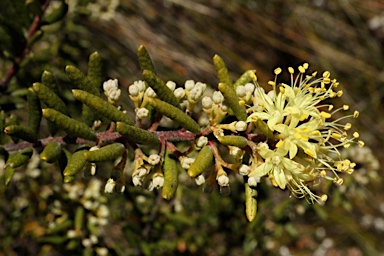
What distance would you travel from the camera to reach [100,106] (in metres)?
1.63

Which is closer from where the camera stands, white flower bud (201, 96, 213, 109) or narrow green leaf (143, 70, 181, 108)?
narrow green leaf (143, 70, 181, 108)

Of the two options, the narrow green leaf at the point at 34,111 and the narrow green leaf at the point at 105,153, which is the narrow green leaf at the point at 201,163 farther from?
the narrow green leaf at the point at 34,111

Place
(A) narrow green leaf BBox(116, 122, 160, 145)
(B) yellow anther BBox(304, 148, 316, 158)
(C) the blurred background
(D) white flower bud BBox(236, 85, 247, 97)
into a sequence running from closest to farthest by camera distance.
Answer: (A) narrow green leaf BBox(116, 122, 160, 145) → (B) yellow anther BBox(304, 148, 316, 158) → (D) white flower bud BBox(236, 85, 247, 97) → (C) the blurred background

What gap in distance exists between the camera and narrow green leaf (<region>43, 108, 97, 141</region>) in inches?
62.9

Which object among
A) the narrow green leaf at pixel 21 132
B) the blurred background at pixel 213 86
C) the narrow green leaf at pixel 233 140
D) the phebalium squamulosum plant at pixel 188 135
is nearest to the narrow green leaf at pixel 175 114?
the phebalium squamulosum plant at pixel 188 135

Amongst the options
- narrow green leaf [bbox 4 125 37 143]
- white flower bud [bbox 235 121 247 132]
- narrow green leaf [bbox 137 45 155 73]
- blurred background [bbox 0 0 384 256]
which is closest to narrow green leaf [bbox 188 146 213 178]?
white flower bud [bbox 235 121 247 132]

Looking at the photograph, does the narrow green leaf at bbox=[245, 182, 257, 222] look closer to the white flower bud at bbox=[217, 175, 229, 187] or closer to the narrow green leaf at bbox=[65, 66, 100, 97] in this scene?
the white flower bud at bbox=[217, 175, 229, 187]

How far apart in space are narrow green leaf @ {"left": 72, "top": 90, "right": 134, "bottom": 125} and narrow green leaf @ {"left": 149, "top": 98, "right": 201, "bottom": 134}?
0.15 metres

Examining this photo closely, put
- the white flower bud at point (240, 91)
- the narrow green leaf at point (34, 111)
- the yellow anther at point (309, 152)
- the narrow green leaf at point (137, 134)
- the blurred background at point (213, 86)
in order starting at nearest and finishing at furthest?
the narrow green leaf at point (137, 134), the yellow anther at point (309, 152), the white flower bud at point (240, 91), the narrow green leaf at point (34, 111), the blurred background at point (213, 86)

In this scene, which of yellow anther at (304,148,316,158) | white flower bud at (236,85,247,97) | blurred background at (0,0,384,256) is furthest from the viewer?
blurred background at (0,0,384,256)

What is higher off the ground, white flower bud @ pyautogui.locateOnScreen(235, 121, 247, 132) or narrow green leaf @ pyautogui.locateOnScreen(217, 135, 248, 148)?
white flower bud @ pyautogui.locateOnScreen(235, 121, 247, 132)

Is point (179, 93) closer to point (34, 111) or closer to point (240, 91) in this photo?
point (240, 91)

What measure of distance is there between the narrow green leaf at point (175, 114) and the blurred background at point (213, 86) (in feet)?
3.32

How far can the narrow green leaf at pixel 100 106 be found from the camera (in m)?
1.58
